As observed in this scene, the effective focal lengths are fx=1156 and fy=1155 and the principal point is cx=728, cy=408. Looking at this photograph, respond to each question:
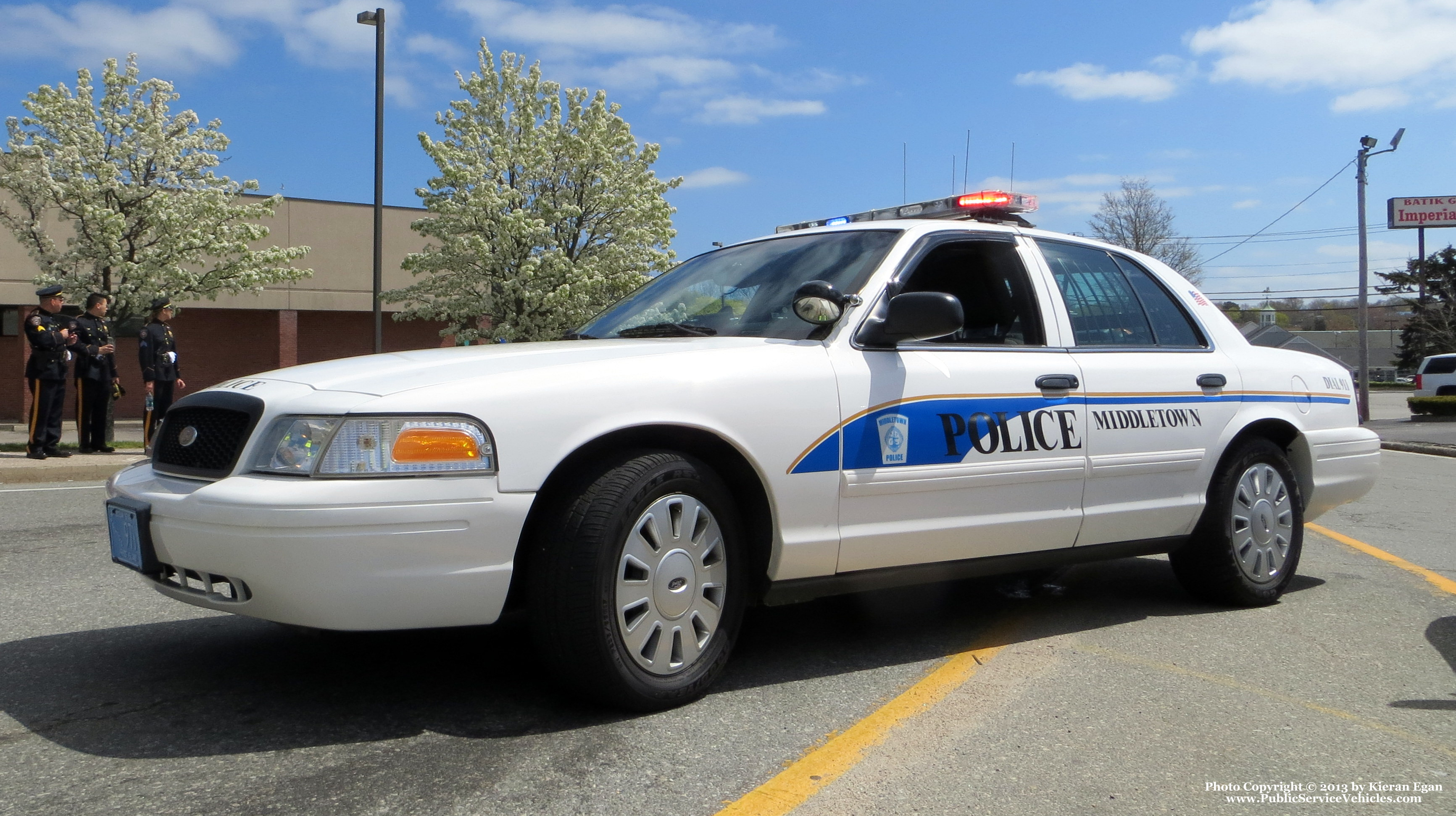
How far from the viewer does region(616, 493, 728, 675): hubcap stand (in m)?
3.33

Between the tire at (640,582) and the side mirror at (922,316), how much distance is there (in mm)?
828

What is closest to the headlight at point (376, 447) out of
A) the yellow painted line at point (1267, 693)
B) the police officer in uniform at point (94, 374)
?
the yellow painted line at point (1267, 693)

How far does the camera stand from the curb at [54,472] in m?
10.3

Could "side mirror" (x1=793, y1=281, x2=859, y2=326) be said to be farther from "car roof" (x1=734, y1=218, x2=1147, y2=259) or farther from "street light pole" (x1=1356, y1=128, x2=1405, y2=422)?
"street light pole" (x1=1356, y1=128, x2=1405, y2=422)

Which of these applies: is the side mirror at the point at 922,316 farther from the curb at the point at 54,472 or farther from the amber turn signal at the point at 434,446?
the curb at the point at 54,472

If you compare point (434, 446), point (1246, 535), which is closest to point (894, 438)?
point (434, 446)

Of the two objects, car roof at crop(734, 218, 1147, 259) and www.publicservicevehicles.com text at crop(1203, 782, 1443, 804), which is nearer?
www.publicservicevehicles.com text at crop(1203, 782, 1443, 804)

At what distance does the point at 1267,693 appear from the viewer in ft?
→ 12.4

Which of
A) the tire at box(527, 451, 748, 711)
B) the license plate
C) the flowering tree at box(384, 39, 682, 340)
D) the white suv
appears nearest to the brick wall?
the flowering tree at box(384, 39, 682, 340)

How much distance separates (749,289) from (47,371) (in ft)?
Answer: 32.1

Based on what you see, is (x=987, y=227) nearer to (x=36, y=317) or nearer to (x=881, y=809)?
(x=881, y=809)

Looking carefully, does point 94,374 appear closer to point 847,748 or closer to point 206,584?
point 206,584

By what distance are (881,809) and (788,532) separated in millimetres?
1117

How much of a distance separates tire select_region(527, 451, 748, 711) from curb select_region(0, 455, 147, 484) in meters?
8.66
